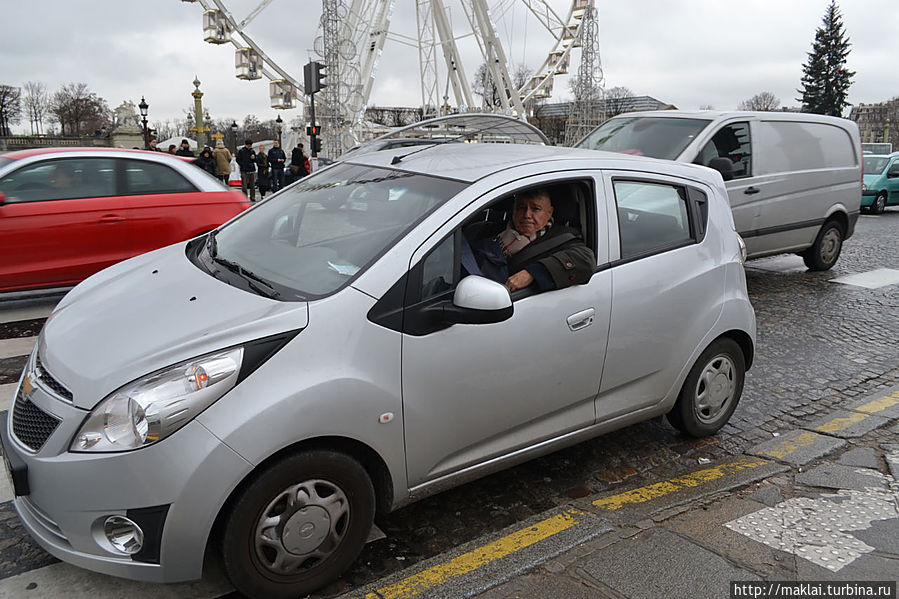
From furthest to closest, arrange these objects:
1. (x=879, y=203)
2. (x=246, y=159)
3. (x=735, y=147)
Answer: (x=246, y=159) < (x=879, y=203) < (x=735, y=147)

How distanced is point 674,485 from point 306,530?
201 cm

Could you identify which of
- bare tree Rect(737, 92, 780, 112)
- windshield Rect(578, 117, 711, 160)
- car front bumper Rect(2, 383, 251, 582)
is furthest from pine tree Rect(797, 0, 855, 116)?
car front bumper Rect(2, 383, 251, 582)

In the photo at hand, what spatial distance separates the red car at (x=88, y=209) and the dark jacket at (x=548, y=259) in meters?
4.52

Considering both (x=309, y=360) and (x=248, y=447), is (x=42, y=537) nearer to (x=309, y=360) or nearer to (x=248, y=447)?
(x=248, y=447)

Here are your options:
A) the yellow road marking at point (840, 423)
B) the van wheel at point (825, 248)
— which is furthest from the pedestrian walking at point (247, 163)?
the yellow road marking at point (840, 423)

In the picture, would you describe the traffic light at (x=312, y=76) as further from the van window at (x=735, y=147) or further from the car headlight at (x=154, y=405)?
the car headlight at (x=154, y=405)

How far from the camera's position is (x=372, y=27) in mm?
29109

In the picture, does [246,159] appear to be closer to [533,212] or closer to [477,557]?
[533,212]

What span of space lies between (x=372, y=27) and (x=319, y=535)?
29241 mm

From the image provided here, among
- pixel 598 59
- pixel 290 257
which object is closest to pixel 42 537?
pixel 290 257

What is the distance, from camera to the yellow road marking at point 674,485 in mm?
3451

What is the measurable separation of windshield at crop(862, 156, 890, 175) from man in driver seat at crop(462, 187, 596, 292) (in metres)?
17.2

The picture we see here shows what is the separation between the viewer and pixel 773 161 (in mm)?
8352

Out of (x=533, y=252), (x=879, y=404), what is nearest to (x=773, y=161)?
(x=879, y=404)
